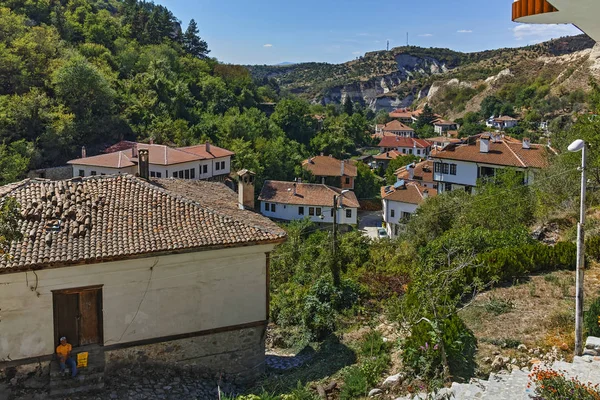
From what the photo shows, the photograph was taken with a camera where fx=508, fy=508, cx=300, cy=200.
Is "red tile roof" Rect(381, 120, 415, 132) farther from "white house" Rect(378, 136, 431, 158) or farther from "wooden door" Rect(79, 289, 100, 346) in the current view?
"wooden door" Rect(79, 289, 100, 346)

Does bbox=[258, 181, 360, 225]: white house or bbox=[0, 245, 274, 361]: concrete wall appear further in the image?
bbox=[258, 181, 360, 225]: white house

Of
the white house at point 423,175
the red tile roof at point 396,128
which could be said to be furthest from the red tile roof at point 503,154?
the red tile roof at point 396,128

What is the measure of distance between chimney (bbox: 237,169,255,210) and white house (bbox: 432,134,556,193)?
65.9ft

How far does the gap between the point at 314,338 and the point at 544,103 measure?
83.2 m

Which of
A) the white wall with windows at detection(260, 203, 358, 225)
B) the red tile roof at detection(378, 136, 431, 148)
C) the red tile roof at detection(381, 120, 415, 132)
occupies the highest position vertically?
the red tile roof at detection(381, 120, 415, 132)

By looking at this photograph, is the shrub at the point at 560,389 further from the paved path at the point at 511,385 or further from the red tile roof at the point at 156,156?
the red tile roof at the point at 156,156

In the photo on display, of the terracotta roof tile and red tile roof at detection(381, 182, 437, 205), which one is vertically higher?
the terracotta roof tile

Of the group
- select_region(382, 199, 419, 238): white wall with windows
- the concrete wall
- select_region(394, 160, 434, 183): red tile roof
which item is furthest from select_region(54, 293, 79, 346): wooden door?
select_region(394, 160, 434, 183): red tile roof

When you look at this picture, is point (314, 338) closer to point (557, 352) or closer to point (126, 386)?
point (126, 386)

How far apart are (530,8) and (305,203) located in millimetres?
38928

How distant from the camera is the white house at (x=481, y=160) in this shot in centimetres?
3119

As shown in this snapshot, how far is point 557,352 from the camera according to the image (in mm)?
9469

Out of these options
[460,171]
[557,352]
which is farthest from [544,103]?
[557,352]

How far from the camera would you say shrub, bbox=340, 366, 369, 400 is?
29.7ft
